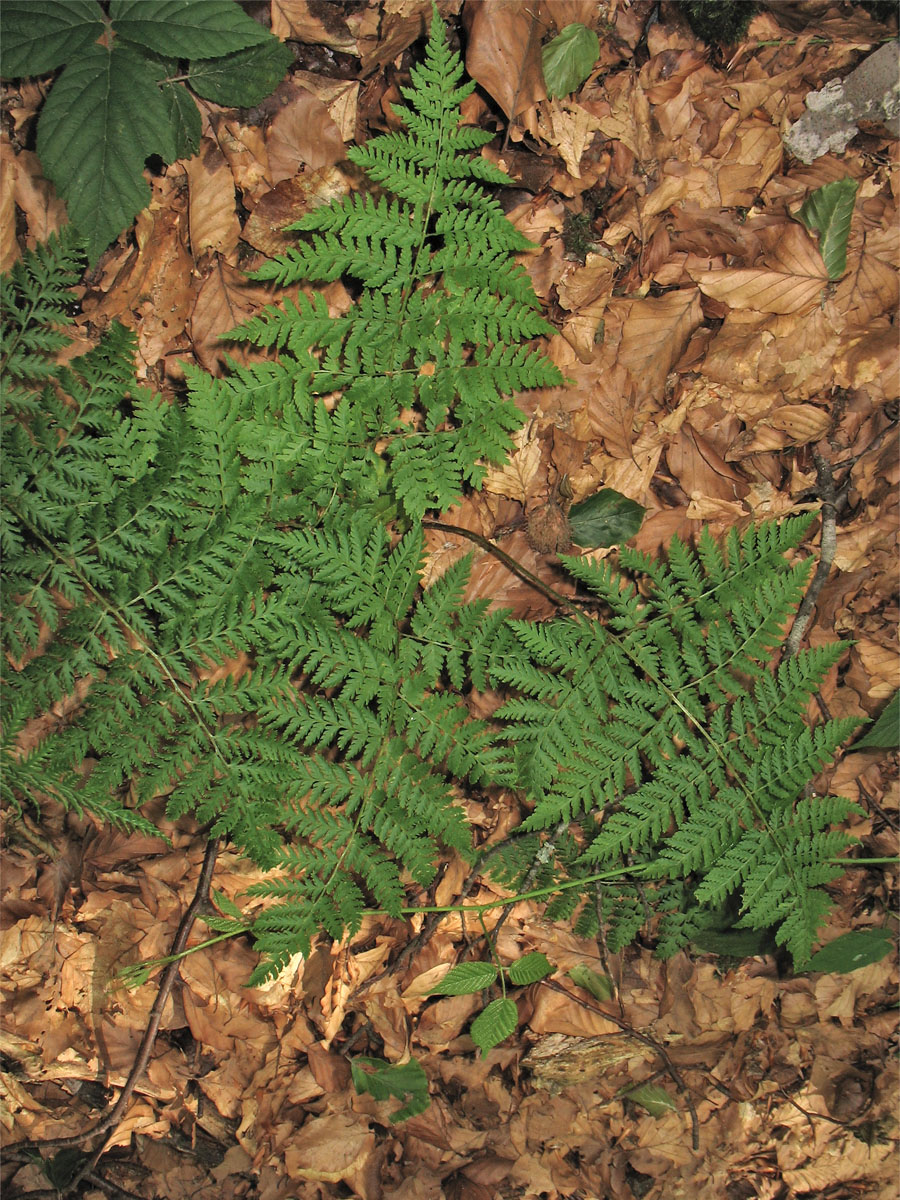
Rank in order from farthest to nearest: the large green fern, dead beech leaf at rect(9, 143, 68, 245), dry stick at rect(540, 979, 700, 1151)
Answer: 1. dry stick at rect(540, 979, 700, 1151)
2. dead beech leaf at rect(9, 143, 68, 245)
3. the large green fern

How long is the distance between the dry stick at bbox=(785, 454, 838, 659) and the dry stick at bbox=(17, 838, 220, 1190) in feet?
8.09

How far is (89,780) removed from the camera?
2.55 m

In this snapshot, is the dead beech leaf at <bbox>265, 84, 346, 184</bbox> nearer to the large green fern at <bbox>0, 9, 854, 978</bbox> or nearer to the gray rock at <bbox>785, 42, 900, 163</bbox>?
the large green fern at <bbox>0, 9, 854, 978</bbox>

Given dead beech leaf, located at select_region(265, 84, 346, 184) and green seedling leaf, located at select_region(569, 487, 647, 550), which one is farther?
green seedling leaf, located at select_region(569, 487, 647, 550)

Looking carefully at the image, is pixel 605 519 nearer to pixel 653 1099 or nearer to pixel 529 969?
pixel 529 969

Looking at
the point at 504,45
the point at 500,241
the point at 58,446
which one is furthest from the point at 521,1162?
the point at 504,45

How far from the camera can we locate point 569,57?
122 inches

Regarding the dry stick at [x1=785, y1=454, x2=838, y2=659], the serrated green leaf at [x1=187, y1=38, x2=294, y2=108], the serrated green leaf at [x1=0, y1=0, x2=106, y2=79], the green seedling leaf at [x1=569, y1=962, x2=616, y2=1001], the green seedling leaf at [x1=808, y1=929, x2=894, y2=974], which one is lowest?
the green seedling leaf at [x1=808, y1=929, x2=894, y2=974]

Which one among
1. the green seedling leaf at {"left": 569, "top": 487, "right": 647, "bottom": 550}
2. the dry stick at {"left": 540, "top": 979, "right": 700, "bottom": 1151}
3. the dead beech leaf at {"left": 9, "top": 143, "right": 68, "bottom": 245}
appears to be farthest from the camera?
the dry stick at {"left": 540, "top": 979, "right": 700, "bottom": 1151}

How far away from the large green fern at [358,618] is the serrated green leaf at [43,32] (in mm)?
705

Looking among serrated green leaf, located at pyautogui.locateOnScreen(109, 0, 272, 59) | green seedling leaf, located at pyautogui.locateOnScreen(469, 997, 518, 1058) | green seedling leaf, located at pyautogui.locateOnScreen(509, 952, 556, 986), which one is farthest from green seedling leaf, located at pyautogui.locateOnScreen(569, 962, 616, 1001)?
serrated green leaf, located at pyautogui.locateOnScreen(109, 0, 272, 59)

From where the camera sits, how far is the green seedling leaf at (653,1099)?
10.9ft

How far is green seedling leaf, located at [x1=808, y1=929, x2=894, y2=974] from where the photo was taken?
124 inches

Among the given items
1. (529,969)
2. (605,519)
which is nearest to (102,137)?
(605,519)
